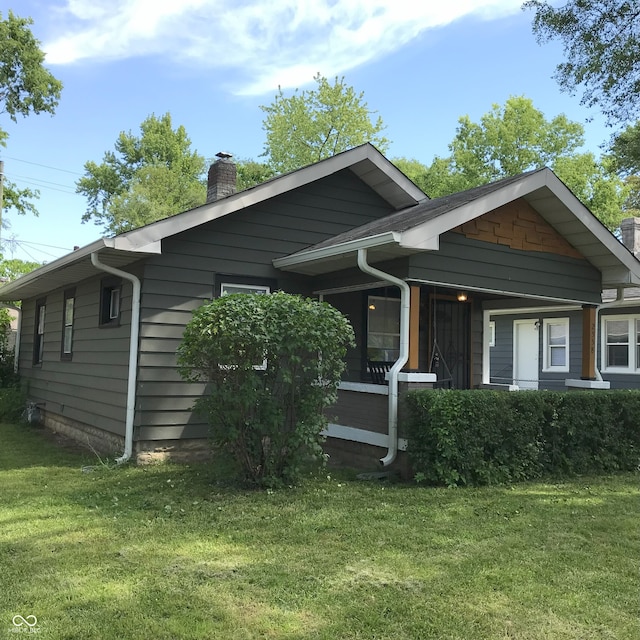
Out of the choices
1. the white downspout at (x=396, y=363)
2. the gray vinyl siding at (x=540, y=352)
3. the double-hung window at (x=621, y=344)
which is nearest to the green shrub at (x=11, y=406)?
the white downspout at (x=396, y=363)

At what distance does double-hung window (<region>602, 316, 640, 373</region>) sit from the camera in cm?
1366

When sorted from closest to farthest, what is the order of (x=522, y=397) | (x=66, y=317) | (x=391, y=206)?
(x=522, y=397) < (x=391, y=206) < (x=66, y=317)

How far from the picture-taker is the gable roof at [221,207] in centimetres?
745

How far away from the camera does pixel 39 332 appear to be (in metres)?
13.6

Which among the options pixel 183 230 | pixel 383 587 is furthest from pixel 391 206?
pixel 383 587

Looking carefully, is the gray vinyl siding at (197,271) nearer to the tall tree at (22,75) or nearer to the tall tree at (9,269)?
the tall tree at (9,269)

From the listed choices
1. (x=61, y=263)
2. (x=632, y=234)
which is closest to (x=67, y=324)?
(x=61, y=263)

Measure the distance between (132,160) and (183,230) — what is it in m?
40.7

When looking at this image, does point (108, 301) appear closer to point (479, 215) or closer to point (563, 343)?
point (479, 215)

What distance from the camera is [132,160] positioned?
4519cm

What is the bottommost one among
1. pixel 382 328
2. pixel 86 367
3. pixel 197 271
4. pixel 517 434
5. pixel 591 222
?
pixel 517 434

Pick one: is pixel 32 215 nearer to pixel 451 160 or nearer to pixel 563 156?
pixel 451 160

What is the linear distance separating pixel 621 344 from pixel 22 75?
976 inches

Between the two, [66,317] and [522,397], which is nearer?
[522,397]
